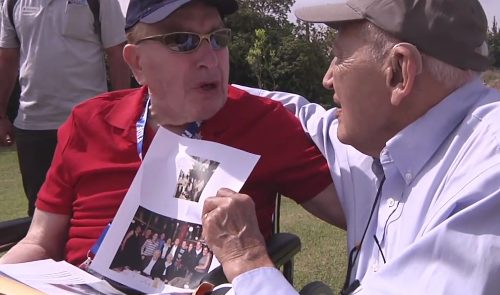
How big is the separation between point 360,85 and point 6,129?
325 cm

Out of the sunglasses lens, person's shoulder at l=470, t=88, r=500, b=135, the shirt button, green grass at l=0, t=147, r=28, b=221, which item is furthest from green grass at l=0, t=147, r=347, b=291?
person's shoulder at l=470, t=88, r=500, b=135

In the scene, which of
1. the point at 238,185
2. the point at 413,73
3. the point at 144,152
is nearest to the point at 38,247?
the point at 144,152

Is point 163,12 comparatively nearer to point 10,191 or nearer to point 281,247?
point 281,247

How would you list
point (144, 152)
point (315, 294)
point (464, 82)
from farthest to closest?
point (144, 152)
point (315, 294)
point (464, 82)

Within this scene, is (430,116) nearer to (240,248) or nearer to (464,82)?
(464,82)

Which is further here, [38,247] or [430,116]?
[38,247]

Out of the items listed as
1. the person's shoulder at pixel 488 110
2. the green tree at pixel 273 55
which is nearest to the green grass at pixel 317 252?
the person's shoulder at pixel 488 110

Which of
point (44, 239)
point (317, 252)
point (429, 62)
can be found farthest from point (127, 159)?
point (317, 252)

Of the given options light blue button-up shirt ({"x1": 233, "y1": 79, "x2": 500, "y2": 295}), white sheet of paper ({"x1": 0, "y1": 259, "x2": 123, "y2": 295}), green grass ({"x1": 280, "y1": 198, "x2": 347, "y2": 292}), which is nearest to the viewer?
light blue button-up shirt ({"x1": 233, "y1": 79, "x2": 500, "y2": 295})

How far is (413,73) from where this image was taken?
178 centimetres

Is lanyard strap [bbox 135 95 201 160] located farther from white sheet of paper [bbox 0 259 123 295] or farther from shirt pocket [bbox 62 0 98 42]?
Result: shirt pocket [bbox 62 0 98 42]

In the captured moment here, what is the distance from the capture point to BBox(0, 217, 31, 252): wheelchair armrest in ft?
8.92

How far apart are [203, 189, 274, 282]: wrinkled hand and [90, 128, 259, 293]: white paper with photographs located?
200mm

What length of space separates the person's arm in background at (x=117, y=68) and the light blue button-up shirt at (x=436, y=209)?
2258 mm
